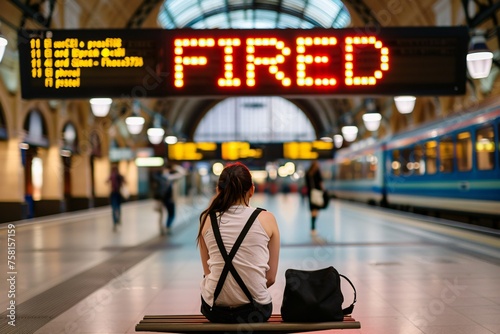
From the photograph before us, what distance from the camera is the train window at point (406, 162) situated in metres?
21.4

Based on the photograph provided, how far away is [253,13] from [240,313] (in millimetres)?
39241

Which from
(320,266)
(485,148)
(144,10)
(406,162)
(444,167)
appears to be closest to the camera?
(320,266)

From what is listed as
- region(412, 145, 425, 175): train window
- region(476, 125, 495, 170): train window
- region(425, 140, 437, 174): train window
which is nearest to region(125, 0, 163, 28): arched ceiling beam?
region(412, 145, 425, 175): train window

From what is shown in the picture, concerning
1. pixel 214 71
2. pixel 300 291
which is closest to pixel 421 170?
pixel 214 71

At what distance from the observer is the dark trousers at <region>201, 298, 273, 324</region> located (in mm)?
3549

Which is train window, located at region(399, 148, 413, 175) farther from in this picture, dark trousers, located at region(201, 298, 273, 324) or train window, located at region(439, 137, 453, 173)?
dark trousers, located at region(201, 298, 273, 324)

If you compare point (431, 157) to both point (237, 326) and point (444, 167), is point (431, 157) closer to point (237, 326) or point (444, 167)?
point (444, 167)

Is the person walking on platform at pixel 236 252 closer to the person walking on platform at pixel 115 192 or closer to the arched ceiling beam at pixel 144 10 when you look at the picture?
the person walking on platform at pixel 115 192

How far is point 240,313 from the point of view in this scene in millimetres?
3549

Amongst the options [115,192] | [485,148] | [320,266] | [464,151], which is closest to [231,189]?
[320,266]

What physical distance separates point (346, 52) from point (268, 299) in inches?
180

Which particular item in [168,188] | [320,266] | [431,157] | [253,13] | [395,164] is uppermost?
[253,13]

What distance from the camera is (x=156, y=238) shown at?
1351cm

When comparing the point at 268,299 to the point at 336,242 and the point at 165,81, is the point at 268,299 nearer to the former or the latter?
the point at 165,81
